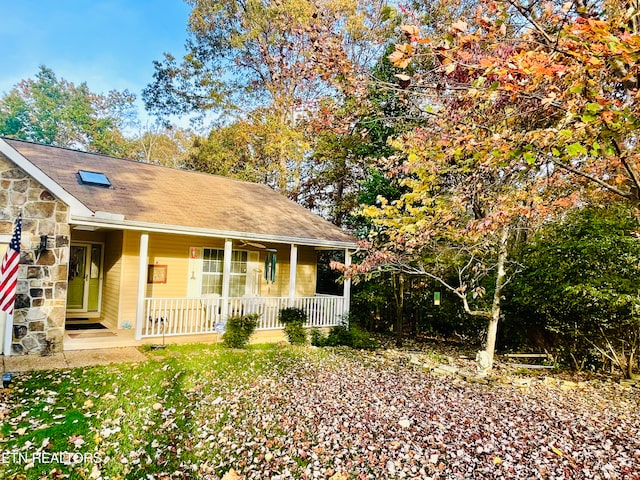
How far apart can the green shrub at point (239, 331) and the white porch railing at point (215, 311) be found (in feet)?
1.01

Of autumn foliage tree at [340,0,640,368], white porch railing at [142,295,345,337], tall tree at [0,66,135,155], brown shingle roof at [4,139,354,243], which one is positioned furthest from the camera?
tall tree at [0,66,135,155]

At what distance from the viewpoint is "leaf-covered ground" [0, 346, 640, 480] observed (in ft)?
12.3

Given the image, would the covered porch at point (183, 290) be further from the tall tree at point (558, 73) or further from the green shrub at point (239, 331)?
the tall tree at point (558, 73)

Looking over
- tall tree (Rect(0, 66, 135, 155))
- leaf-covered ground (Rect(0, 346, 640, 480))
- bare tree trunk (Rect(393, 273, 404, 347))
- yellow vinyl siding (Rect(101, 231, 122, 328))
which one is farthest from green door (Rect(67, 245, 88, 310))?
tall tree (Rect(0, 66, 135, 155))

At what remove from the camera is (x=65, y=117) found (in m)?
31.2

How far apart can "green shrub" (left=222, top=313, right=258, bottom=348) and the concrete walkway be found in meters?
1.85

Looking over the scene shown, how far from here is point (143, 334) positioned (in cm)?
855

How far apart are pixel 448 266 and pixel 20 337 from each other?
360 inches

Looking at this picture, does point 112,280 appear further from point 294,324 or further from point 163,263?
point 294,324

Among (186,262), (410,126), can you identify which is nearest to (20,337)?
(186,262)

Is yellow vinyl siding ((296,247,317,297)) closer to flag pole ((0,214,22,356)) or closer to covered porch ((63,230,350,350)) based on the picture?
covered porch ((63,230,350,350))

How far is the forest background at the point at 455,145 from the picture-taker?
345 centimetres

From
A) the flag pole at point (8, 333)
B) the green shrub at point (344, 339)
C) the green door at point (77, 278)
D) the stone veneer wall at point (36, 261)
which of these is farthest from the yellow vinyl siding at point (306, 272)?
the flag pole at point (8, 333)

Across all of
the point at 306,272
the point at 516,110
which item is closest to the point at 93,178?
the point at 306,272
